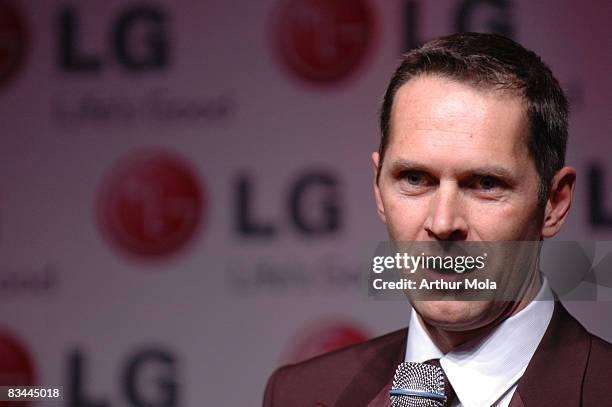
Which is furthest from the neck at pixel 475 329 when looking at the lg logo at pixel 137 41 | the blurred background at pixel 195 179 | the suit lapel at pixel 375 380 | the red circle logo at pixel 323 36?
the lg logo at pixel 137 41

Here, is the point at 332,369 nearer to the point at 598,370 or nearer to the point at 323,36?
the point at 598,370

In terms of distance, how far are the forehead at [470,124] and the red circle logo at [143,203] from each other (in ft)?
3.49

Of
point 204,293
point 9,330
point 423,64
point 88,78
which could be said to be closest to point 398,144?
point 423,64

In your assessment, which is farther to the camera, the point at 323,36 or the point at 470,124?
the point at 323,36

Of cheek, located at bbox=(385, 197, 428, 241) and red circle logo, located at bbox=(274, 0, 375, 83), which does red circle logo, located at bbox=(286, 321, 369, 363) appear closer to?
red circle logo, located at bbox=(274, 0, 375, 83)

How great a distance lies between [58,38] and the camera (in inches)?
91.4

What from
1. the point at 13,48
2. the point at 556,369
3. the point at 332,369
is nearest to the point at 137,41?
the point at 13,48

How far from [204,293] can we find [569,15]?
0.94m

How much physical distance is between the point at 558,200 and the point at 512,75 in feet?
0.62

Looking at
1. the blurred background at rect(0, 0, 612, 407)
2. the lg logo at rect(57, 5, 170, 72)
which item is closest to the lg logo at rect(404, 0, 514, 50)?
the blurred background at rect(0, 0, 612, 407)

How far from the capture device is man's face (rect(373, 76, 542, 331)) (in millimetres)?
1259

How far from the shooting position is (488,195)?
1.28 meters

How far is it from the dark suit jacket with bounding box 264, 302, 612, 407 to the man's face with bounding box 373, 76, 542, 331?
9 cm

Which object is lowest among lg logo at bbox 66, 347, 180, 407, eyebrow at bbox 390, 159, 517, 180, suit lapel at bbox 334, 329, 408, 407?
lg logo at bbox 66, 347, 180, 407
